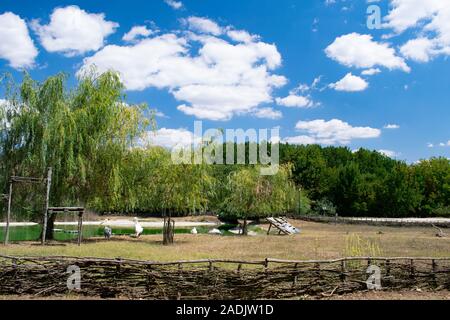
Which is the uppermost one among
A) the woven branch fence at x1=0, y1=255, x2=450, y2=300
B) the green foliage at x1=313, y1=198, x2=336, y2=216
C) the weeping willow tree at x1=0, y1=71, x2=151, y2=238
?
the weeping willow tree at x1=0, y1=71, x2=151, y2=238

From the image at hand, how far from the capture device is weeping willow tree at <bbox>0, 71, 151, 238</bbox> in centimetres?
1686

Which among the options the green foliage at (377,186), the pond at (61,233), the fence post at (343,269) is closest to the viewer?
the fence post at (343,269)

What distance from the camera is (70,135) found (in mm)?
16859

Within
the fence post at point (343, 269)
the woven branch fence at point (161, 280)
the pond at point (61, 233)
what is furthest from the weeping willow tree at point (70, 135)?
the fence post at point (343, 269)

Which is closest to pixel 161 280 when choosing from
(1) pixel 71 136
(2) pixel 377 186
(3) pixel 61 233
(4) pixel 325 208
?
(1) pixel 71 136

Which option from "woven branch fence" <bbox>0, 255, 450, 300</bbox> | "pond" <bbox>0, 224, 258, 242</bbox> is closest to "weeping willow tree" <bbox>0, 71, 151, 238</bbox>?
"pond" <bbox>0, 224, 258, 242</bbox>

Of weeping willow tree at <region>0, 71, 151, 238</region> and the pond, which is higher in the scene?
weeping willow tree at <region>0, 71, 151, 238</region>

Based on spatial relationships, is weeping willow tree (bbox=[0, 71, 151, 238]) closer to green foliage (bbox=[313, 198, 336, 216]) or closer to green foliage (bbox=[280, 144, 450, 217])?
green foliage (bbox=[313, 198, 336, 216])

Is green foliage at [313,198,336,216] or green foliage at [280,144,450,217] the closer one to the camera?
green foliage at [280,144,450,217]

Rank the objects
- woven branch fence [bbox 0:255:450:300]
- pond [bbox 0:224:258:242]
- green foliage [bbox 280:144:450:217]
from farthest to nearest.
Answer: green foliage [bbox 280:144:450:217] < pond [bbox 0:224:258:242] < woven branch fence [bbox 0:255:450:300]

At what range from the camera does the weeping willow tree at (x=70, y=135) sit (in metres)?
16.9

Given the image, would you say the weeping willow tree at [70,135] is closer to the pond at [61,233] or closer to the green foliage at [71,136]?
the green foliage at [71,136]

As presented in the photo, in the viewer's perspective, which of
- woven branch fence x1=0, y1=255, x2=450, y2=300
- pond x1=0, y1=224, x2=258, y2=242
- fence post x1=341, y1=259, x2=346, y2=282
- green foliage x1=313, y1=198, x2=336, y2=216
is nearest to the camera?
woven branch fence x1=0, y1=255, x2=450, y2=300
